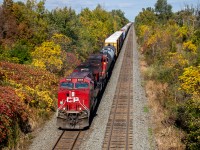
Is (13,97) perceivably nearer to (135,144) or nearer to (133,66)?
(135,144)

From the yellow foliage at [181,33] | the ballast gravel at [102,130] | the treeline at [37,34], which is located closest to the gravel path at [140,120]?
the ballast gravel at [102,130]

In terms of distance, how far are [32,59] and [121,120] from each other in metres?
14.8

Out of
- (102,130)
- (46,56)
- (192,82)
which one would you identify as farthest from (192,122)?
(46,56)

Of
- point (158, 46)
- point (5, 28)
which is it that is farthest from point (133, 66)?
point (5, 28)

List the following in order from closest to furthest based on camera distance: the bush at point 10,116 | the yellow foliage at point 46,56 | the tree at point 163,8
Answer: the bush at point 10,116 → the yellow foliage at point 46,56 → the tree at point 163,8

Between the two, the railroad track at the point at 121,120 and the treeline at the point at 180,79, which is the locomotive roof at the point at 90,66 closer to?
the railroad track at the point at 121,120

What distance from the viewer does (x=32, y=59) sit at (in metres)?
32.7

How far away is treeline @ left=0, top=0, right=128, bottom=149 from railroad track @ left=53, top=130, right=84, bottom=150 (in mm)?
2423

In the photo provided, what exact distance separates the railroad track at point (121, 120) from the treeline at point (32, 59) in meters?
5.19

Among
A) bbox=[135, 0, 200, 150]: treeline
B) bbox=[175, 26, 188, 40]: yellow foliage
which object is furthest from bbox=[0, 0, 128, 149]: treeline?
bbox=[175, 26, 188, 40]: yellow foliage

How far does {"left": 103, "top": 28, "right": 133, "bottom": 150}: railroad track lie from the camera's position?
18047 mm

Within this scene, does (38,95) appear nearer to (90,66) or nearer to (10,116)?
(90,66)

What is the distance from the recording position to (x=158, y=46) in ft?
158

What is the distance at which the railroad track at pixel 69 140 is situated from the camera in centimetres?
1748
